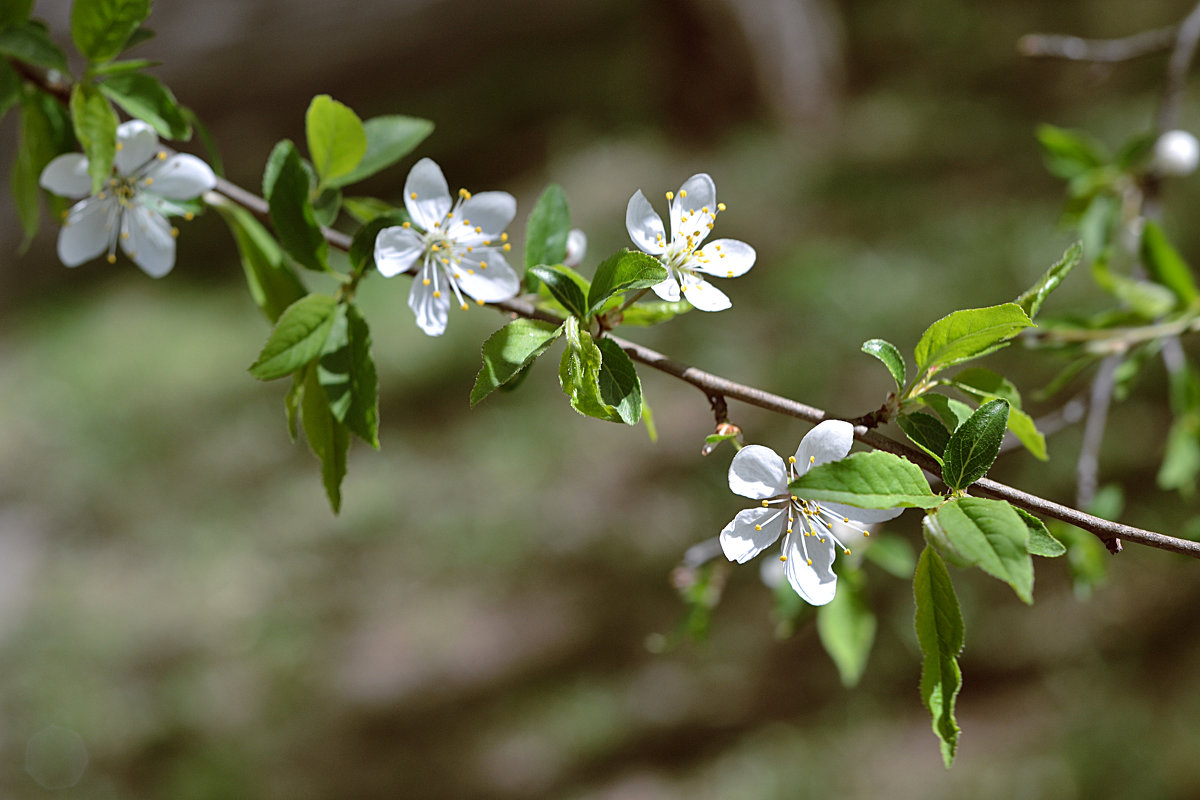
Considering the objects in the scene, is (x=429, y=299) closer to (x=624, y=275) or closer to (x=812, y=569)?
(x=624, y=275)

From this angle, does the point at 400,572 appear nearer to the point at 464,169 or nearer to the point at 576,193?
the point at 576,193

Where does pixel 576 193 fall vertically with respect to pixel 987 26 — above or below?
below

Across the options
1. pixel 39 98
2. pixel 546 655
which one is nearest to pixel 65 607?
pixel 546 655

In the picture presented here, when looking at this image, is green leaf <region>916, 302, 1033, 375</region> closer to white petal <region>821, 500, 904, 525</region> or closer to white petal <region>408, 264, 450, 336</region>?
white petal <region>821, 500, 904, 525</region>

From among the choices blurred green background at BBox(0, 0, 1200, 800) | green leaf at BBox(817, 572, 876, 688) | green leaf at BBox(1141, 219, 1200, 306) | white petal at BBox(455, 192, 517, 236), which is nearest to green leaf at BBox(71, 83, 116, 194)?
white petal at BBox(455, 192, 517, 236)

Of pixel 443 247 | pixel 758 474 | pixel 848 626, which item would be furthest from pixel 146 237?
pixel 848 626

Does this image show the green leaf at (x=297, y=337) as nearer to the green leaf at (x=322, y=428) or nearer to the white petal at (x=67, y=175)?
the green leaf at (x=322, y=428)
